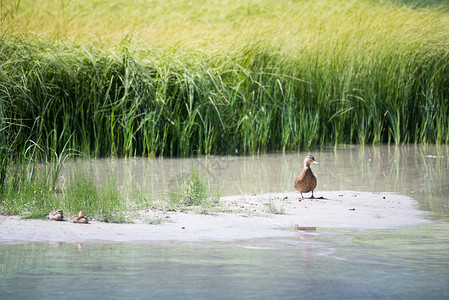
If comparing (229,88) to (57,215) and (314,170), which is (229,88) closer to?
(314,170)

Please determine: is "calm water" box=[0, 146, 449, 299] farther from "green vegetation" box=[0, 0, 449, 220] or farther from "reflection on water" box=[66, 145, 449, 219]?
"green vegetation" box=[0, 0, 449, 220]

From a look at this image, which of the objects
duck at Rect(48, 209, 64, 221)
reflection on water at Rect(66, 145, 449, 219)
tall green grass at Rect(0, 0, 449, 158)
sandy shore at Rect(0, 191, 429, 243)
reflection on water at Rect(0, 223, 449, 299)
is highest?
tall green grass at Rect(0, 0, 449, 158)

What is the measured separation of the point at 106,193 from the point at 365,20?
864 centimetres

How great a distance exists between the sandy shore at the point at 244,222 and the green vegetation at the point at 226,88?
2.97 metres

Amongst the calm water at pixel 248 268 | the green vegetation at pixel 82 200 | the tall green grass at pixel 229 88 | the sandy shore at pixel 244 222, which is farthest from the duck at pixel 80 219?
the tall green grass at pixel 229 88

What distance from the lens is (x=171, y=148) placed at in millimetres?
9430

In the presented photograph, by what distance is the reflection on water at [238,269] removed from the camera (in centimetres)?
338

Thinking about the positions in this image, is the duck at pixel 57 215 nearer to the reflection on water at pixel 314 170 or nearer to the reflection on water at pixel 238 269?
the reflection on water at pixel 238 269

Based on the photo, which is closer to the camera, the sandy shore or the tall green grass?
the sandy shore

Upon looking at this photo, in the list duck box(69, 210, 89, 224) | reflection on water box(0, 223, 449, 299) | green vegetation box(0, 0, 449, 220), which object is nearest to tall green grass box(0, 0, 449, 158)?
green vegetation box(0, 0, 449, 220)

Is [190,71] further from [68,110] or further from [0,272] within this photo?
[0,272]

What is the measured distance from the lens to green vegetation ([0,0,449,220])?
29.9 ft

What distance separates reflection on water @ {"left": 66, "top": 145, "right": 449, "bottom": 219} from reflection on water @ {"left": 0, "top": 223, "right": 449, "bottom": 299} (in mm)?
1671

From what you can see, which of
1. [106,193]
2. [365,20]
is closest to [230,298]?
[106,193]
